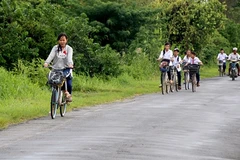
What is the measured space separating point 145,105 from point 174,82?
8.59 metres

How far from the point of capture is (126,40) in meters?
37.1

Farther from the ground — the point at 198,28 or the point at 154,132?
the point at 198,28

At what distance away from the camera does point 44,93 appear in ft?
76.4

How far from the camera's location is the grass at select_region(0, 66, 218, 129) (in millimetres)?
17803

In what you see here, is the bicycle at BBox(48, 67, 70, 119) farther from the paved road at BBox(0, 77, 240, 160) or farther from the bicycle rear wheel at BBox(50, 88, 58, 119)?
the paved road at BBox(0, 77, 240, 160)

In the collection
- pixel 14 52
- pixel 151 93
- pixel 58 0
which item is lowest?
pixel 151 93

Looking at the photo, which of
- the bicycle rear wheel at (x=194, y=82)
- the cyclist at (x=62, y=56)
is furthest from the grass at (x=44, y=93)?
the bicycle rear wheel at (x=194, y=82)

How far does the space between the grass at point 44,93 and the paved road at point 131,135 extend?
87 centimetres

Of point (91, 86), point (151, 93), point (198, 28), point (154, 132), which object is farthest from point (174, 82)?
point (198, 28)

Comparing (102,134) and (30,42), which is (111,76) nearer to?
(30,42)

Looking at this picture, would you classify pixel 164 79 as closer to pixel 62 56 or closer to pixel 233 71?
pixel 62 56

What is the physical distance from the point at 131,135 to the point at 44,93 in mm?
10186

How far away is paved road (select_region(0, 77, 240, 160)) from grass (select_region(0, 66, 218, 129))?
0.87 m

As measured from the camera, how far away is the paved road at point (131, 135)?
11.1m
